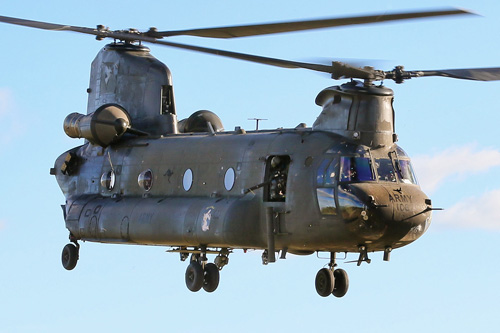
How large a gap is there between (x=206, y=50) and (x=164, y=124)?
279 inches

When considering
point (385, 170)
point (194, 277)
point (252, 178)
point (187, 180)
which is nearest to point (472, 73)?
point (385, 170)

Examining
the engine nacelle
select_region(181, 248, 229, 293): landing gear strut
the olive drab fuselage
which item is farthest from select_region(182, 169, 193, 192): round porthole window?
the engine nacelle

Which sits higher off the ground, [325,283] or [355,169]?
[355,169]

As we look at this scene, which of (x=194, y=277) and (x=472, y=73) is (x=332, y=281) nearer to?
(x=194, y=277)

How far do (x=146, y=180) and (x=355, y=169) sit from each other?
21.1ft

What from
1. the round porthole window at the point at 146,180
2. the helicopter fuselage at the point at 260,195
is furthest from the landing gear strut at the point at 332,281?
the round porthole window at the point at 146,180

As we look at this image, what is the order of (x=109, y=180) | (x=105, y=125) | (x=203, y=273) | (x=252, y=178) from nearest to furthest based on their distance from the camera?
(x=252, y=178), (x=203, y=273), (x=105, y=125), (x=109, y=180)

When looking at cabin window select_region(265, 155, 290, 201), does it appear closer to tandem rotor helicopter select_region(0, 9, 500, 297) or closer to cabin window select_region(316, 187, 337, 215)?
tandem rotor helicopter select_region(0, 9, 500, 297)

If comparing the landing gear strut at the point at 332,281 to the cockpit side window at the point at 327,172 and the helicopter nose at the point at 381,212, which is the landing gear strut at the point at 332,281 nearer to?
the helicopter nose at the point at 381,212

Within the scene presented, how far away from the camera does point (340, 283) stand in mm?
28156

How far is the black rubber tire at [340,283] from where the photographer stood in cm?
2814

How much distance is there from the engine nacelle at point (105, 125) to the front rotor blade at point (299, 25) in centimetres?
316

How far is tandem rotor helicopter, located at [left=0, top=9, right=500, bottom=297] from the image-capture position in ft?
85.4

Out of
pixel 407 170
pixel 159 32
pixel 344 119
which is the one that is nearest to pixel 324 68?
pixel 344 119
